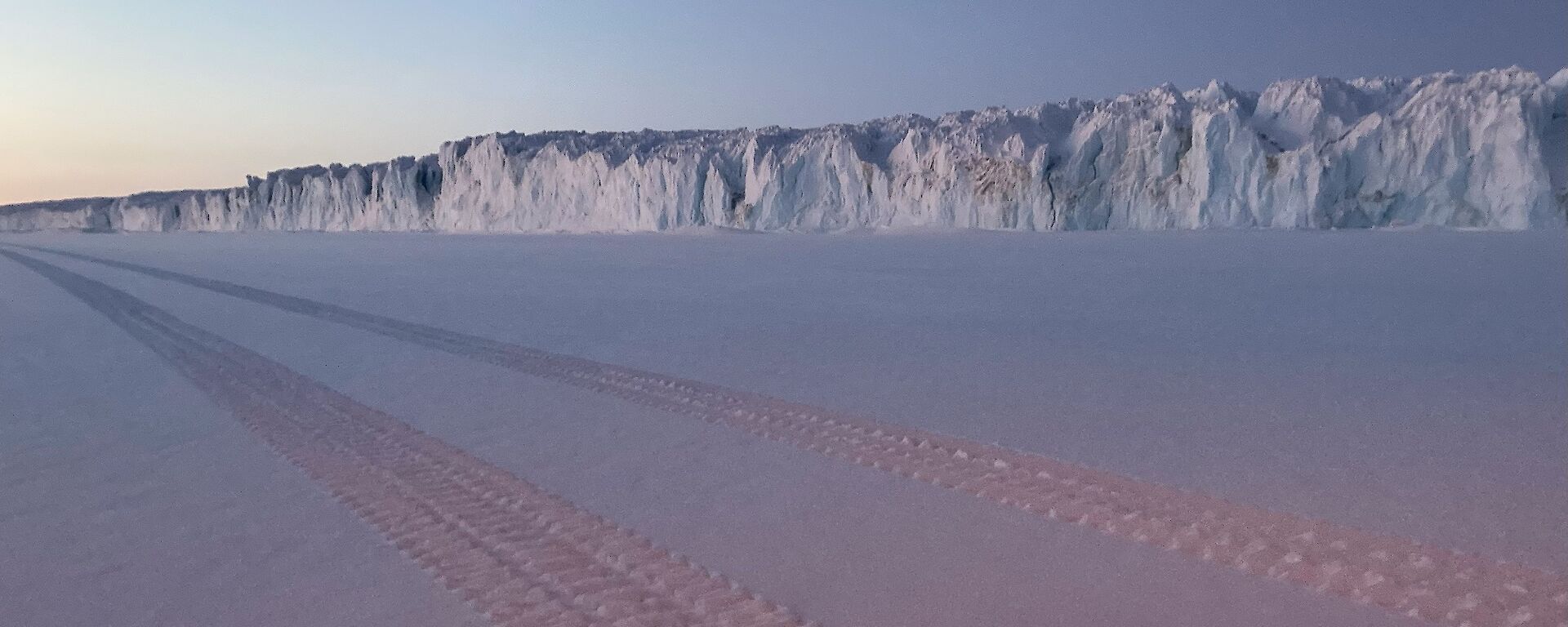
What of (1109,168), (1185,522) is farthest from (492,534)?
(1109,168)

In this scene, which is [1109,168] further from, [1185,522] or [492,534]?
[492,534]

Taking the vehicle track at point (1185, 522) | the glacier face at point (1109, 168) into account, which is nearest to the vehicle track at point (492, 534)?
the vehicle track at point (1185, 522)

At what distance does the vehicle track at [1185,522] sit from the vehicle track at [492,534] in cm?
118

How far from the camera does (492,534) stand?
3336mm

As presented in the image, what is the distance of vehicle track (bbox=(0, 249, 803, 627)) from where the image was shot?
2709 millimetres

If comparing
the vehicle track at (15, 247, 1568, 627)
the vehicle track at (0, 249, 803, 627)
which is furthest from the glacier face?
the vehicle track at (0, 249, 803, 627)

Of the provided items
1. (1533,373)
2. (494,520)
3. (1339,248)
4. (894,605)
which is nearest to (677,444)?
(494,520)

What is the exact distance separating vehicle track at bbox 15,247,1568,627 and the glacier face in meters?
18.8

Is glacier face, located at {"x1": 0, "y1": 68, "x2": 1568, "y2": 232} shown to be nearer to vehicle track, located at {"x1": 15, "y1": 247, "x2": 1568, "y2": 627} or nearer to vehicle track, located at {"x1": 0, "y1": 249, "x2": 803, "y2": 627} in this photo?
vehicle track, located at {"x1": 15, "y1": 247, "x2": 1568, "y2": 627}

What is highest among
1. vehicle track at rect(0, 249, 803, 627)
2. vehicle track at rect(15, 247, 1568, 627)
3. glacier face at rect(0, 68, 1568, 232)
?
glacier face at rect(0, 68, 1568, 232)

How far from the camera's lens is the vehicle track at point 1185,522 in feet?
8.29

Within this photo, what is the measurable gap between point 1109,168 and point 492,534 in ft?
75.4

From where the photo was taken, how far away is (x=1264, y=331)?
7008 mm

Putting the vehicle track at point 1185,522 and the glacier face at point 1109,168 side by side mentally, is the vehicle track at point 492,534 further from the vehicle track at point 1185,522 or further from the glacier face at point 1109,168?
the glacier face at point 1109,168
